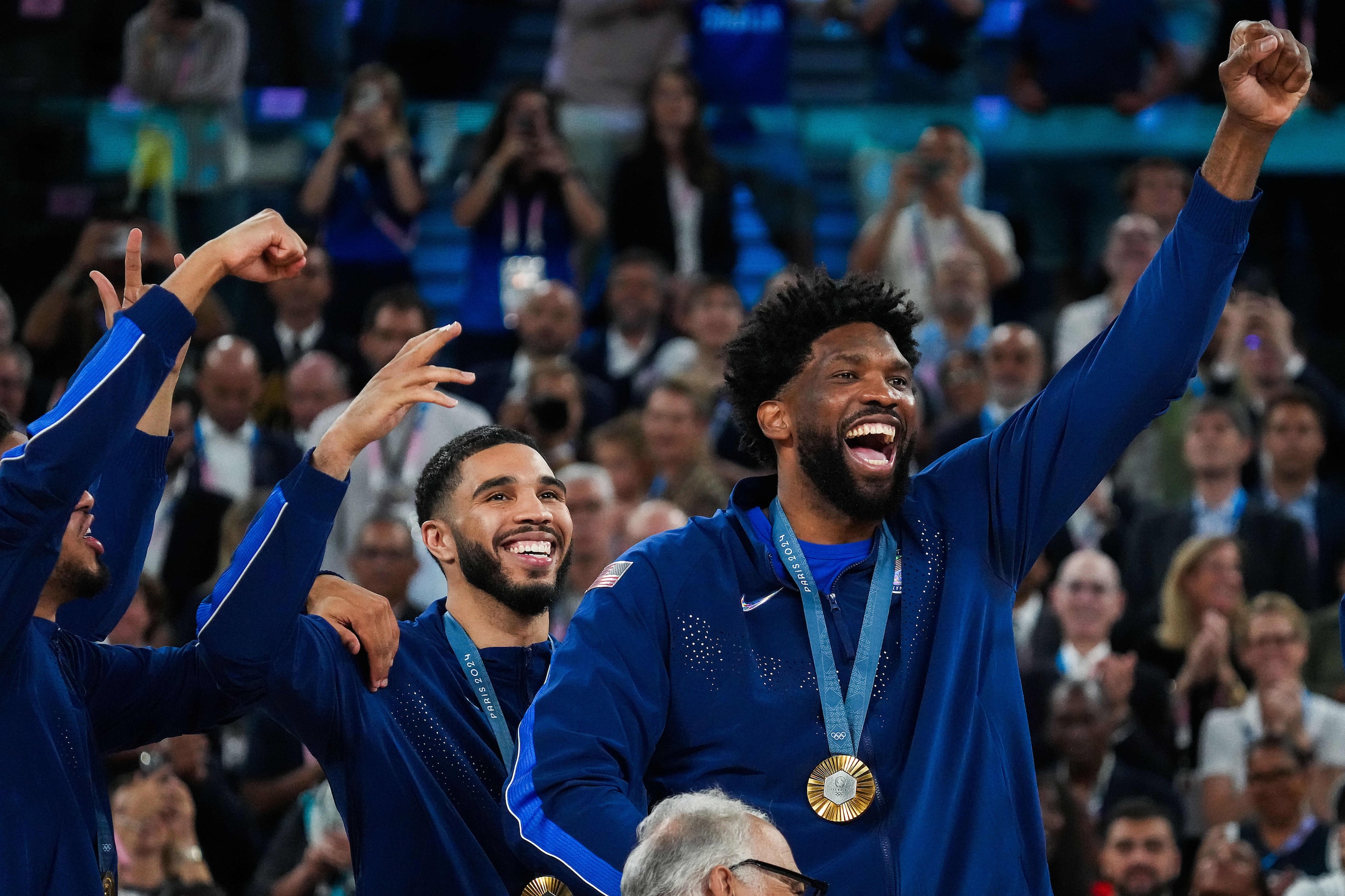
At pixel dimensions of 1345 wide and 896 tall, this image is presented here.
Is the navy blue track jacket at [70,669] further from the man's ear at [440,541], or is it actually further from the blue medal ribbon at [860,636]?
the blue medal ribbon at [860,636]

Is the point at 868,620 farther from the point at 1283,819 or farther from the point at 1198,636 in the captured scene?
the point at 1198,636

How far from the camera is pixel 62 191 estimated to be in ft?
36.7

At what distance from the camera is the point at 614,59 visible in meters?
11.5

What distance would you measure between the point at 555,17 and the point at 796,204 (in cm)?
262

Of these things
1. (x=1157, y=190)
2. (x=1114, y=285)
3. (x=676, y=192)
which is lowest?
(x=1114, y=285)

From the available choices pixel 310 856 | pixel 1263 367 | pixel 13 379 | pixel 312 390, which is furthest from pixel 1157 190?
pixel 310 856

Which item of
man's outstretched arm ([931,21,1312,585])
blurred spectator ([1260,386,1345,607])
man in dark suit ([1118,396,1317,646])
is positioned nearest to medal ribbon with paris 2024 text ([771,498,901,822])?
man's outstretched arm ([931,21,1312,585])

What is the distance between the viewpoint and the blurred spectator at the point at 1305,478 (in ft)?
29.1

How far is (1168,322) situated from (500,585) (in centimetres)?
175

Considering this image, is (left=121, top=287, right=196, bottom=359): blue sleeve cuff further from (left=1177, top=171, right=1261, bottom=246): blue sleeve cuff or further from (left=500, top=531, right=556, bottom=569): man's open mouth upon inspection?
(left=1177, top=171, right=1261, bottom=246): blue sleeve cuff

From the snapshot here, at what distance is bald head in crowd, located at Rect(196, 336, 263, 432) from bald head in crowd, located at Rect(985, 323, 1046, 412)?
141 inches

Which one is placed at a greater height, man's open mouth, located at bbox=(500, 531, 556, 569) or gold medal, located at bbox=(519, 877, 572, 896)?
man's open mouth, located at bbox=(500, 531, 556, 569)

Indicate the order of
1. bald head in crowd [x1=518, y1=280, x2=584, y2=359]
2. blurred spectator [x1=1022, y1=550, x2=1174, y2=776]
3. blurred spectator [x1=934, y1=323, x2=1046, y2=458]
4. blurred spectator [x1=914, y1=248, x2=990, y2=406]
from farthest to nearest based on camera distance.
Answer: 1. blurred spectator [x1=914, y1=248, x2=990, y2=406]
2. bald head in crowd [x1=518, y1=280, x2=584, y2=359]
3. blurred spectator [x1=934, y1=323, x2=1046, y2=458]
4. blurred spectator [x1=1022, y1=550, x2=1174, y2=776]

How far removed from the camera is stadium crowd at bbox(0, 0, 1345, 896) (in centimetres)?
730
